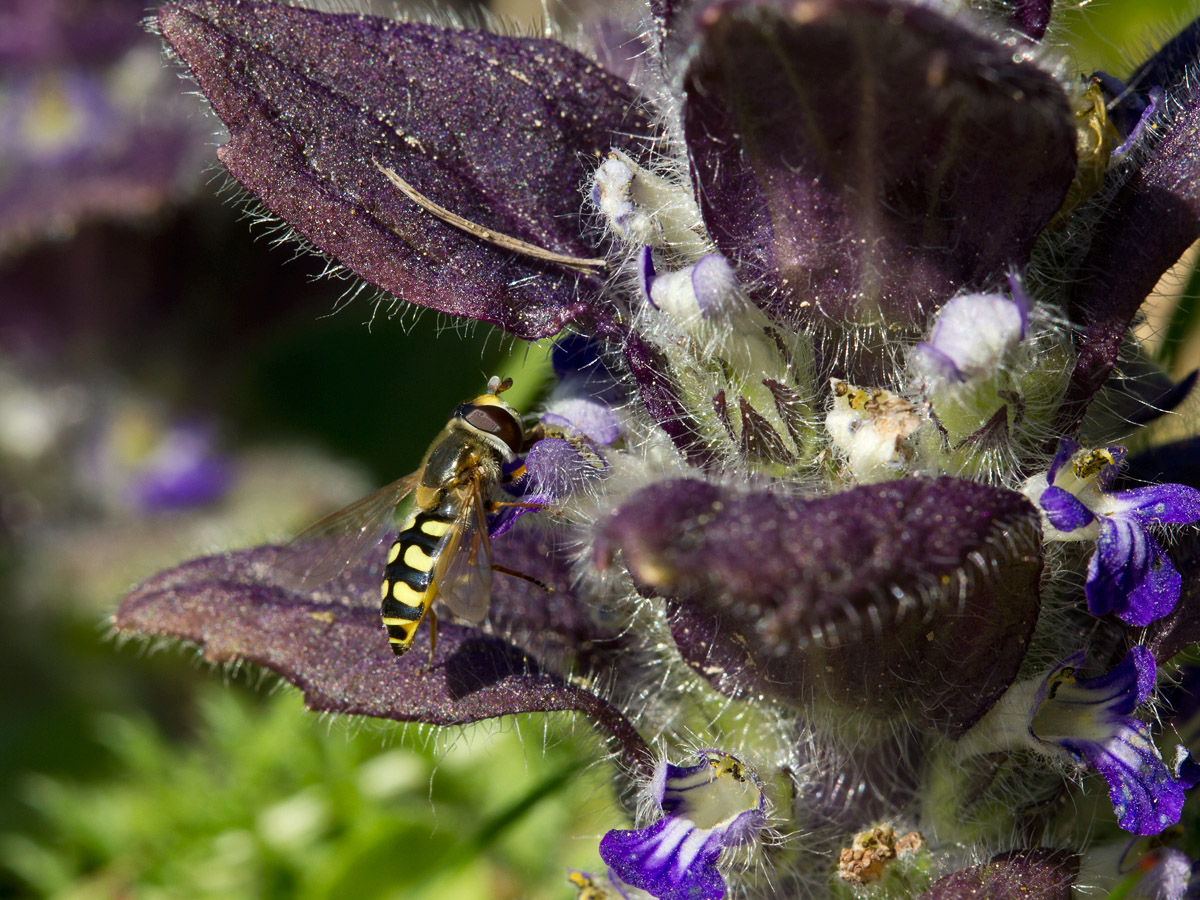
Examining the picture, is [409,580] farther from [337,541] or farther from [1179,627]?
[1179,627]

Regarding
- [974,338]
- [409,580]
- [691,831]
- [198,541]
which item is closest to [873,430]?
[974,338]

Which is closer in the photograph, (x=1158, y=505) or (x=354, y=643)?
(x=1158, y=505)

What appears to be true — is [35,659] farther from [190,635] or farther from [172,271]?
[190,635]

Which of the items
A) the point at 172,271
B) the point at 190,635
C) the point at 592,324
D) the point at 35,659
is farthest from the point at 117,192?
the point at 592,324

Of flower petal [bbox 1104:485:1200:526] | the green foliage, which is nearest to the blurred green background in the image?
the green foliage

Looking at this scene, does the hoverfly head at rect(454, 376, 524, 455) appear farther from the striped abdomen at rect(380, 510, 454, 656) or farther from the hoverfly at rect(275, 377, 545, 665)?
→ the striped abdomen at rect(380, 510, 454, 656)

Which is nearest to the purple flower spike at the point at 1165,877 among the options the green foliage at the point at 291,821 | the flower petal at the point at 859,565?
the flower petal at the point at 859,565
